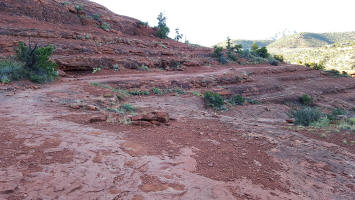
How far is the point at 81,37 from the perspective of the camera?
16922 millimetres

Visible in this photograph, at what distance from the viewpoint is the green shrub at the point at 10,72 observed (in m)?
8.39

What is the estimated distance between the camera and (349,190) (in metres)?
3.53

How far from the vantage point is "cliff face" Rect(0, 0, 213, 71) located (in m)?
13.9

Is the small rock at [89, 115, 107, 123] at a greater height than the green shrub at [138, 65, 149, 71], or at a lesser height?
lesser

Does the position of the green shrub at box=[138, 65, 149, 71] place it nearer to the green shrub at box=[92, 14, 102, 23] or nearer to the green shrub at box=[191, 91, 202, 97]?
the green shrub at box=[191, 91, 202, 97]

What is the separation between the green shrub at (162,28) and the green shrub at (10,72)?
1793 centimetres

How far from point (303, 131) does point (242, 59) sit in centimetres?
1957

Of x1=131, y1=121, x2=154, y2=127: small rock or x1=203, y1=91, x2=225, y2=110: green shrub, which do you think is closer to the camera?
x1=131, y1=121, x2=154, y2=127: small rock

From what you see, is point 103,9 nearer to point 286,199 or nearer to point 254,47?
point 254,47

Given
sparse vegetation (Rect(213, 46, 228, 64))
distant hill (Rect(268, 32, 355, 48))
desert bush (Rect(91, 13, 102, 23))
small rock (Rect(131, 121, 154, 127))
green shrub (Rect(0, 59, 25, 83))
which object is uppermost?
distant hill (Rect(268, 32, 355, 48))

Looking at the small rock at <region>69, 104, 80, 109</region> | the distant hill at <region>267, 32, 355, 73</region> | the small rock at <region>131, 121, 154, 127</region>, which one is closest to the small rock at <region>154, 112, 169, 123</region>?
the small rock at <region>131, 121, 154, 127</region>

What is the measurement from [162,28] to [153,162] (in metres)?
25.2

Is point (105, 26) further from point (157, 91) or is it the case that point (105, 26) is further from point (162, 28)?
point (157, 91)

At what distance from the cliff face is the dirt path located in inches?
377
